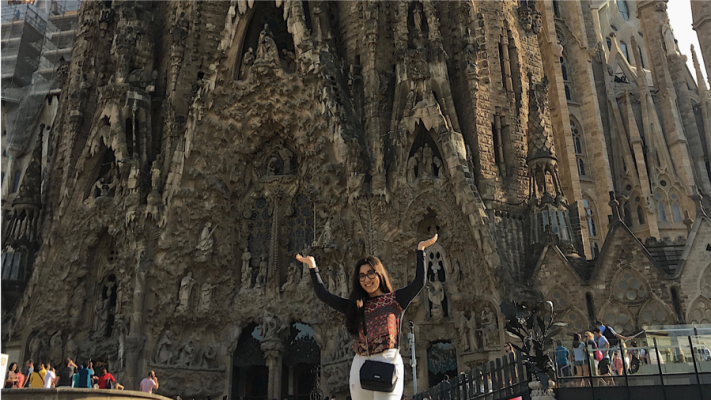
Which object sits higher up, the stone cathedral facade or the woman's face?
the stone cathedral facade

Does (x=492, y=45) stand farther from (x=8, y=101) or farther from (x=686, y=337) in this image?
(x=8, y=101)

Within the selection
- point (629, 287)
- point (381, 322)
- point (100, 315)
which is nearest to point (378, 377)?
point (381, 322)

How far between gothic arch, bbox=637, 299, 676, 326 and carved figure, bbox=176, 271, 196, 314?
39.6ft

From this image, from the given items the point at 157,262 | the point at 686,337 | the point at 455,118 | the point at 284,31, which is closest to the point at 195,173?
the point at 157,262

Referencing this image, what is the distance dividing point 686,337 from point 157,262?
13.7 m

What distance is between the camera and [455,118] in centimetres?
1686

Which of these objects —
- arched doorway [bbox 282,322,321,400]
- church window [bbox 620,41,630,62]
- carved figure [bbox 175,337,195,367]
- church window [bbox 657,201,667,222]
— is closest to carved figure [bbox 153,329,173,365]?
carved figure [bbox 175,337,195,367]

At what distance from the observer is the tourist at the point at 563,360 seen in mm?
8938

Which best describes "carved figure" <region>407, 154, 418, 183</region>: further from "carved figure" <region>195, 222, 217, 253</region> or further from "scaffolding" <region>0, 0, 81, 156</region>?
"scaffolding" <region>0, 0, 81, 156</region>

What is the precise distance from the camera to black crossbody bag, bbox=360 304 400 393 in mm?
2697

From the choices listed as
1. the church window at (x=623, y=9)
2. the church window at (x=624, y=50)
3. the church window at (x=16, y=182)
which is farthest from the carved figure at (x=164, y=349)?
the church window at (x=623, y=9)

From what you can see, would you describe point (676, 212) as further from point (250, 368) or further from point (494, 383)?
point (494, 383)

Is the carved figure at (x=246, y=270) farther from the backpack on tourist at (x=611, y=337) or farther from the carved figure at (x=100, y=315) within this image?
the backpack on tourist at (x=611, y=337)

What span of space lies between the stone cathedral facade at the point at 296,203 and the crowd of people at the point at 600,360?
5247mm
